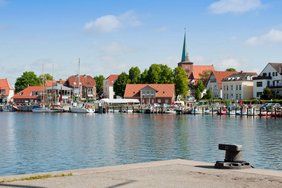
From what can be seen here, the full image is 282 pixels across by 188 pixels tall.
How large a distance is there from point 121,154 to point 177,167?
19.8 metres

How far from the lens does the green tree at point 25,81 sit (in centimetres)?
19400

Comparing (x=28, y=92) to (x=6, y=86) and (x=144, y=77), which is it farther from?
(x=144, y=77)

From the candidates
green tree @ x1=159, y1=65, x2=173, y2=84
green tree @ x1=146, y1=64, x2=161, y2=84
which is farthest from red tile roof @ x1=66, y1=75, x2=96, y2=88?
green tree @ x1=159, y1=65, x2=173, y2=84

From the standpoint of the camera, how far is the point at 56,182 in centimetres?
1568

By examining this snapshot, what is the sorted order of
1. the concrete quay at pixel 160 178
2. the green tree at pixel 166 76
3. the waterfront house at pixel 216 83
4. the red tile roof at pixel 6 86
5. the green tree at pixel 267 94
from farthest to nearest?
the red tile roof at pixel 6 86, the waterfront house at pixel 216 83, the green tree at pixel 166 76, the green tree at pixel 267 94, the concrete quay at pixel 160 178

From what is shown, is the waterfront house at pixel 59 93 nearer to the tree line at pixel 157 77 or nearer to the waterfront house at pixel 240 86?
the tree line at pixel 157 77

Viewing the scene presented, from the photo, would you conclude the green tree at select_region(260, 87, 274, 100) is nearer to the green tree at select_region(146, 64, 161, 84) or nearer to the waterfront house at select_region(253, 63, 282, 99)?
the waterfront house at select_region(253, 63, 282, 99)

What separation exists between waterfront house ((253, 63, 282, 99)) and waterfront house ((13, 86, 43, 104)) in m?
76.2

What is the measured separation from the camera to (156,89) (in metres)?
150

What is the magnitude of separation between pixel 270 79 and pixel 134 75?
44.0 meters

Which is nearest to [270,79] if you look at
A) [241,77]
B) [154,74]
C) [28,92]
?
[241,77]

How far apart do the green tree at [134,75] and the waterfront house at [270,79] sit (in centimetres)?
3802

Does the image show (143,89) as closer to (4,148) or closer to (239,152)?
(4,148)

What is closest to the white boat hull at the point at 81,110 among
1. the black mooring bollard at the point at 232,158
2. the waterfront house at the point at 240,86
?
the waterfront house at the point at 240,86
